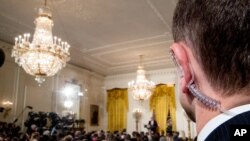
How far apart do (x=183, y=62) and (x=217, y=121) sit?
0.49 feet

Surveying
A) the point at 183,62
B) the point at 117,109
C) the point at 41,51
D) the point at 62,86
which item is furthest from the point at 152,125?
the point at 183,62

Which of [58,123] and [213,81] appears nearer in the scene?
[213,81]

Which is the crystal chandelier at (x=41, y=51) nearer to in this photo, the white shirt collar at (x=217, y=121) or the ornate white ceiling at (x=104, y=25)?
the ornate white ceiling at (x=104, y=25)

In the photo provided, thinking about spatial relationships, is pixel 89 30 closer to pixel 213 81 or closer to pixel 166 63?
pixel 166 63

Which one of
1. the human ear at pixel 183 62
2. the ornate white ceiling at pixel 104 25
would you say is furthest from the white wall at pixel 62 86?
the human ear at pixel 183 62

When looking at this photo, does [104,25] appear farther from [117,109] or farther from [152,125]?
[117,109]

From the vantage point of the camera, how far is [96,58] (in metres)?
14.0

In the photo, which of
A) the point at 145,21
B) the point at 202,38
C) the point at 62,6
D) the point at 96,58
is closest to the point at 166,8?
the point at 145,21

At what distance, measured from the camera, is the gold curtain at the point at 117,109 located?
1642 centimetres

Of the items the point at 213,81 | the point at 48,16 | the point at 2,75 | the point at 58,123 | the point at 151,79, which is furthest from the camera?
the point at 151,79

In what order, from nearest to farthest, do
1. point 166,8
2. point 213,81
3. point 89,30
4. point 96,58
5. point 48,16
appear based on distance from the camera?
1. point 213,81
2. point 48,16
3. point 166,8
4. point 89,30
5. point 96,58

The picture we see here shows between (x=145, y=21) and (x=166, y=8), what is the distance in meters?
1.17

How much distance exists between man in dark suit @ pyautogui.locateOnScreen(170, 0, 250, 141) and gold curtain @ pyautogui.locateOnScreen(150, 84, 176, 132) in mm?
14907

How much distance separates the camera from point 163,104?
50.8 ft
